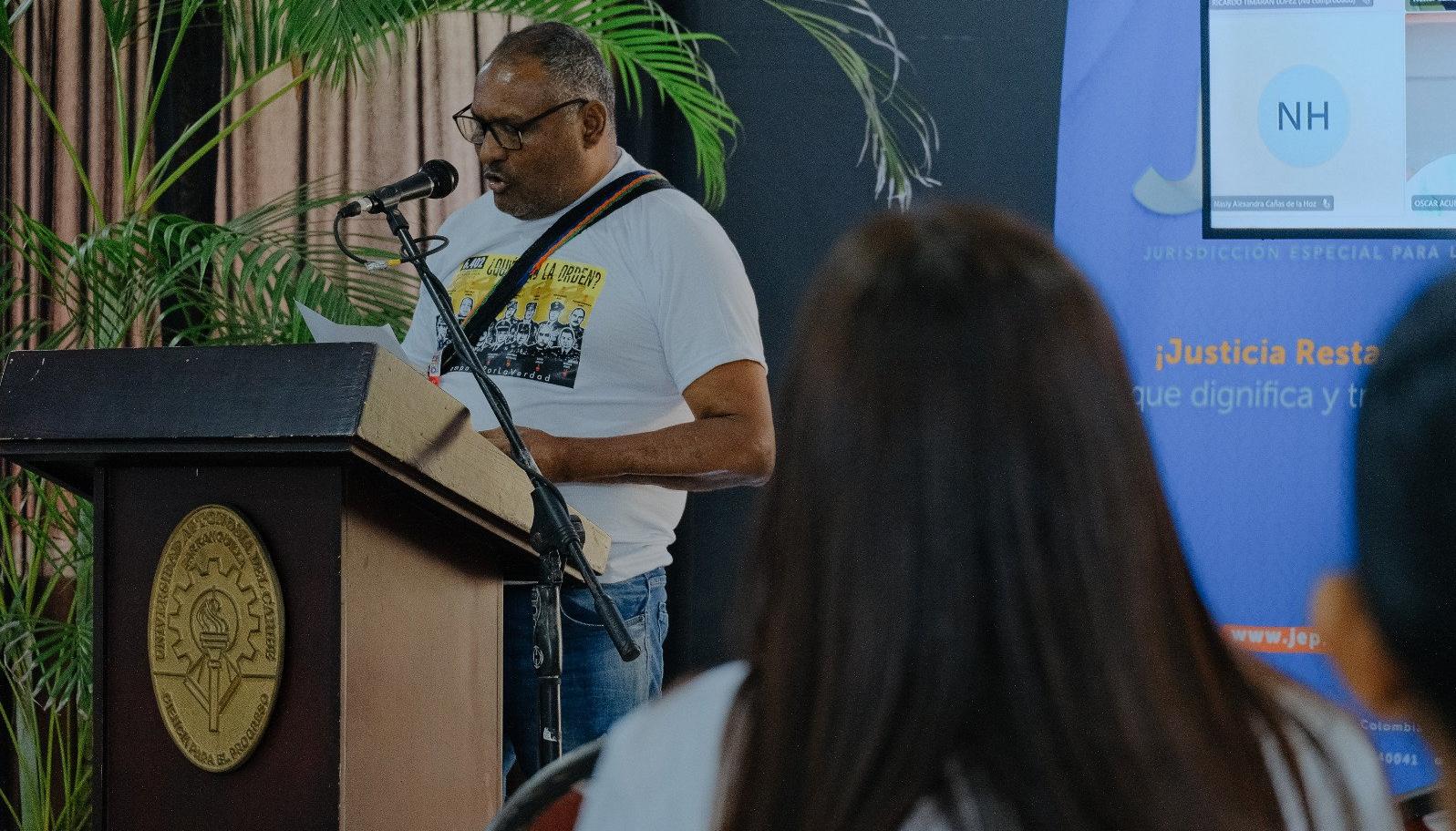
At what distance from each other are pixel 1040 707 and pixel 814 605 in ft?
0.41

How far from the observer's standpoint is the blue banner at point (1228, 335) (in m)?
2.72

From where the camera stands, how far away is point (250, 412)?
1.45 m

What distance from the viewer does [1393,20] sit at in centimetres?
272

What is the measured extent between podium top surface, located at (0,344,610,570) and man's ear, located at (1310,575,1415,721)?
0.98m

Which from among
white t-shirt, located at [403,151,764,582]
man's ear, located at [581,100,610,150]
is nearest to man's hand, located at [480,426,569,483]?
white t-shirt, located at [403,151,764,582]

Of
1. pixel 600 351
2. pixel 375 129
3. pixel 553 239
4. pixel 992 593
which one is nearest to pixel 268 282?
pixel 375 129

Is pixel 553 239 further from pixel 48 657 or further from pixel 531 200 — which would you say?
pixel 48 657

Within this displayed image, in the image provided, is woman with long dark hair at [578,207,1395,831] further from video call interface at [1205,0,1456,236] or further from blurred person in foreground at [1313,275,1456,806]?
video call interface at [1205,0,1456,236]

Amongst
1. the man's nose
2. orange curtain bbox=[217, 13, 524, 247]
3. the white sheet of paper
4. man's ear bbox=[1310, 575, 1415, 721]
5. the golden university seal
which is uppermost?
orange curtain bbox=[217, 13, 524, 247]

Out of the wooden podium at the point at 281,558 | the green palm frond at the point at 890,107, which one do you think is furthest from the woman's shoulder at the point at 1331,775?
the green palm frond at the point at 890,107

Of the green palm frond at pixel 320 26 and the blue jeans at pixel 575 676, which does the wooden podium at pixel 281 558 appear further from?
the green palm frond at pixel 320 26

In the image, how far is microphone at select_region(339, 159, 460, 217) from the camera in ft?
5.84

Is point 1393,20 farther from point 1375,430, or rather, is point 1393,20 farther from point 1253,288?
point 1375,430

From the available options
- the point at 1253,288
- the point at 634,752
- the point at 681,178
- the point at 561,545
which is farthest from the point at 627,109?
the point at 634,752
